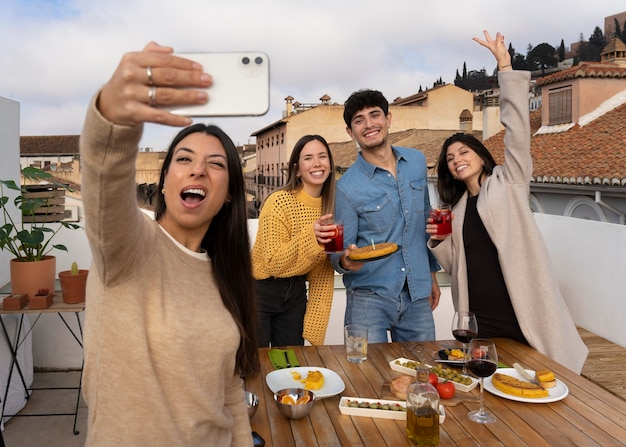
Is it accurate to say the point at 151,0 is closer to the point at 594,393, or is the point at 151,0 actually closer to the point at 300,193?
the point at 300,193

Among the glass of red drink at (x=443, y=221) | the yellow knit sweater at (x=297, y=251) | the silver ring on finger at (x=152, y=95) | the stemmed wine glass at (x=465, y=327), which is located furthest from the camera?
the yellow knit sweater at (x=297, y=251)

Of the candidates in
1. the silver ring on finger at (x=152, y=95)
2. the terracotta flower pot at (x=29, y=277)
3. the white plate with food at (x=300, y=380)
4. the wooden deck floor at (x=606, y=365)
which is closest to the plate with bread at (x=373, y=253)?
the white plate with food at (x=300, y=380)

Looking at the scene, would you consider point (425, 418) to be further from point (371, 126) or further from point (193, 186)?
point (371, 126)

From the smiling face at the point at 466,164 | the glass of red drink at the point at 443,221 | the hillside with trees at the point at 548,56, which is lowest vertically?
the glass of red drink at the point at 443,221

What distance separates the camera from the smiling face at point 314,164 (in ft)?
9.35

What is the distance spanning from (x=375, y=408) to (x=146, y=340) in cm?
95

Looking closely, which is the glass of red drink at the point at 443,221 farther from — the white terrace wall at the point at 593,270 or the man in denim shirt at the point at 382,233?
the white terrace wall at the point at 593,270

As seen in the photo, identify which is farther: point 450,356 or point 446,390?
point 450,356

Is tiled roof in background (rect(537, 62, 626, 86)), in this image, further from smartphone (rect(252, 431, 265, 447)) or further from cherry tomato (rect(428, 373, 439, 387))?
smartphone (rect(252, 431, 265, 447))

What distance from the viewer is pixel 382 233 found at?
2826mm

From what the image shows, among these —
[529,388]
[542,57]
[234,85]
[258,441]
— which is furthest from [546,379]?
[542,57]

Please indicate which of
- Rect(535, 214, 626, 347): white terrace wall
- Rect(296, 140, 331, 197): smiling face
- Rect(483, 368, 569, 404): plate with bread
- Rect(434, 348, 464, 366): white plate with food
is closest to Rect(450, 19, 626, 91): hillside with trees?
Rect(535, 214, 626, 347): white terrace wall

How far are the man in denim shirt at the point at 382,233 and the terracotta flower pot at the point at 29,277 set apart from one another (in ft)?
7.10

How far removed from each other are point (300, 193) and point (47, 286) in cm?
202
